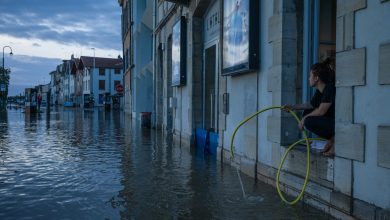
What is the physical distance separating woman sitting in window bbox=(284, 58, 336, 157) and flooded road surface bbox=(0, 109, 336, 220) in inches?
40.7

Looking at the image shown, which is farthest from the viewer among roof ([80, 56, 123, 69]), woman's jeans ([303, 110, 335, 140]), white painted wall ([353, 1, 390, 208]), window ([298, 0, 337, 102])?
roof ([80, 56, 123, 69])

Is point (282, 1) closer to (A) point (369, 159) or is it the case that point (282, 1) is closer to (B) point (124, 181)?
(A) point (369, 159)

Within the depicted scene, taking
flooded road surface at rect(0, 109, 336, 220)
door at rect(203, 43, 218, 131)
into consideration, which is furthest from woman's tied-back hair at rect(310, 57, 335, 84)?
door at rect(203, 43, 218, 131)

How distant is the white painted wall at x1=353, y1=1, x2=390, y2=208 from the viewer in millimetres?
4473

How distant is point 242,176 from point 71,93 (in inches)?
4096

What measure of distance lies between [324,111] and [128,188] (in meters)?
3.41

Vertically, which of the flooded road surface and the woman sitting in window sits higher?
the woman sitting in window

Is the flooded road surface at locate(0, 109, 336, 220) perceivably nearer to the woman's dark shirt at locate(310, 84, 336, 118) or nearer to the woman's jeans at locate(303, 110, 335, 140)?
the woman's jeans at locate(303, 110, 335, 140)

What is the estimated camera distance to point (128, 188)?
6934 mm

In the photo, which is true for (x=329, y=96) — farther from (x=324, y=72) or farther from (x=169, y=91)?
(x=169, y=91)

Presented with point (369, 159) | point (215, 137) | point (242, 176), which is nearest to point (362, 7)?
point (369, 159)

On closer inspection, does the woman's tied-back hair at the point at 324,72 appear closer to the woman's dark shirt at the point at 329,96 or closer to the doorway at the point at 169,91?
the woman's dark shirt at the point at 329,96

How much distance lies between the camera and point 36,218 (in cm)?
523

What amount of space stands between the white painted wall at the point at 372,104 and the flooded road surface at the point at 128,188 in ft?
2.89
